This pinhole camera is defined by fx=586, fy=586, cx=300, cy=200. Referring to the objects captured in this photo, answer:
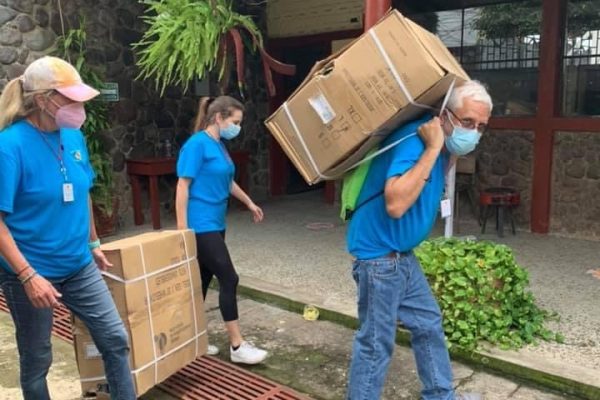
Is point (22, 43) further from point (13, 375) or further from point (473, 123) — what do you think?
point (473, 123)

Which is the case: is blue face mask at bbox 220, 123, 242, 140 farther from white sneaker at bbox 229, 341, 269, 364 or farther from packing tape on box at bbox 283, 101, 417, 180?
white sneaker at bbox 229, 341, 269, 364

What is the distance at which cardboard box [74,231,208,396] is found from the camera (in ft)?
9.04

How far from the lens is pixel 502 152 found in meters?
6.50

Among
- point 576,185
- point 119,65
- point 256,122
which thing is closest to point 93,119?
point 119,65

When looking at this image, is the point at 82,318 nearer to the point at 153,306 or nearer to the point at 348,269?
the point at 153,306

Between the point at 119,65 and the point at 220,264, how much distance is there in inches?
173

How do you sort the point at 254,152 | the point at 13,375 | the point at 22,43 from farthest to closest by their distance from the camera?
the point at 254,152 < the point at 22,43 < the point at 13,375

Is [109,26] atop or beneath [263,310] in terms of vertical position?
atop

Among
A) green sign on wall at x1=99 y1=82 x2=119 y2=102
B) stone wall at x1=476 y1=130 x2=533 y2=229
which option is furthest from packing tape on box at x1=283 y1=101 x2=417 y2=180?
green sign on wall at x1=99 y1=82 x2=119 y2=102

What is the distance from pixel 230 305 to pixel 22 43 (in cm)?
415

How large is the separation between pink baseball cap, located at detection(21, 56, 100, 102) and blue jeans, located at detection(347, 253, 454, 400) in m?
1.34

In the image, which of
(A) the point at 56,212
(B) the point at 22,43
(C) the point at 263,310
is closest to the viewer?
(A) the point at 56,212

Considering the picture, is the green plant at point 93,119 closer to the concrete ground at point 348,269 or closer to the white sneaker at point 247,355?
the concrete ground at point 348,269

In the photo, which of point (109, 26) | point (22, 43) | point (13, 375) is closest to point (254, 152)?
point (109, 26)
